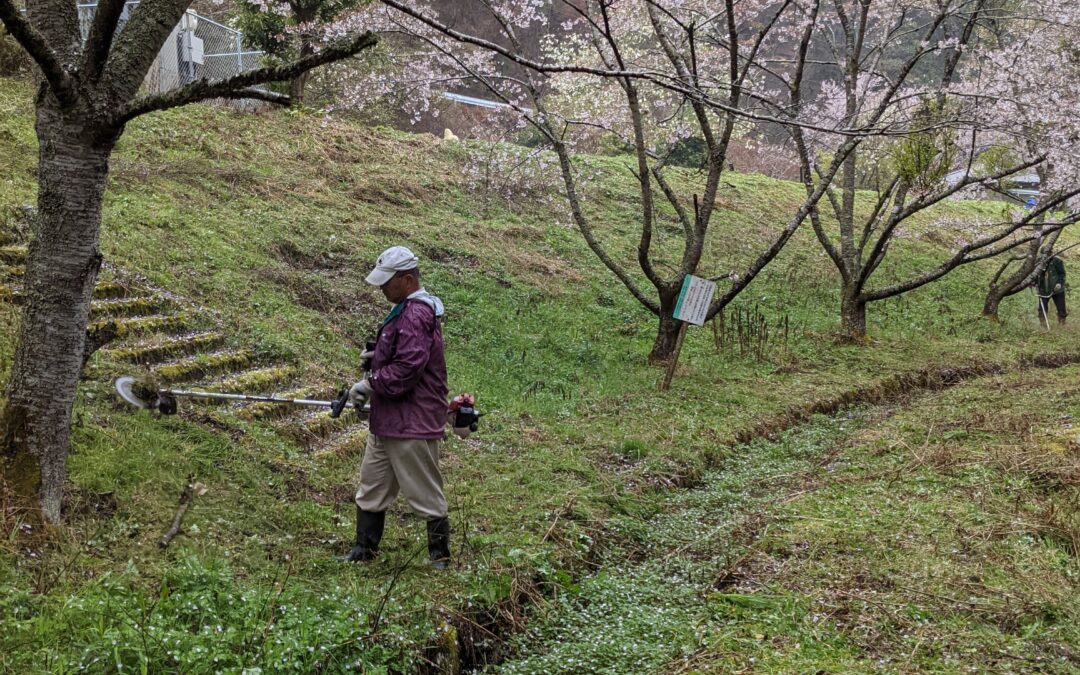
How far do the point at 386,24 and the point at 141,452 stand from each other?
31.2ft

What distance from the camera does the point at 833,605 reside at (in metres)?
4.81

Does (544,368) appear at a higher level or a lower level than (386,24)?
lower

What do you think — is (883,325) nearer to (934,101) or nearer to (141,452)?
(934,101)

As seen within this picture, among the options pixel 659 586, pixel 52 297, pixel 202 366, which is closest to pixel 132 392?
pixel 202 366

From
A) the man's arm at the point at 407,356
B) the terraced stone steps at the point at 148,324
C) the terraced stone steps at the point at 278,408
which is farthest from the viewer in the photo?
the terraced stone steps at the point at 148,324

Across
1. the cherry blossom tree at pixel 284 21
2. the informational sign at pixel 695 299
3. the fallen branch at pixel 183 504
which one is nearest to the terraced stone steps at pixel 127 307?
the fallen branch at pixel 183 504

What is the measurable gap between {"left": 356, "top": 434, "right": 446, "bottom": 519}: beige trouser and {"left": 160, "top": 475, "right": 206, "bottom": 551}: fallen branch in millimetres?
1041

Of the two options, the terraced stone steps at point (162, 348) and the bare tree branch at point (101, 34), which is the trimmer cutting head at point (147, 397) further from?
the bare tree branch at point (101, 34)

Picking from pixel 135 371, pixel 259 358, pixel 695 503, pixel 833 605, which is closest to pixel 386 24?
pixel 259 358

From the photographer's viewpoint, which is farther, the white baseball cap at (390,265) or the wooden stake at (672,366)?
the wooden stake at (672,366)

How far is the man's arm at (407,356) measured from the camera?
503 cm

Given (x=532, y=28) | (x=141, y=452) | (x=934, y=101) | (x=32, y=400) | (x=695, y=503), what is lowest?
(x=695, y=503)

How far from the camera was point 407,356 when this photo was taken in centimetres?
504

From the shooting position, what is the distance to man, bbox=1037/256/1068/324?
17.3 meters
